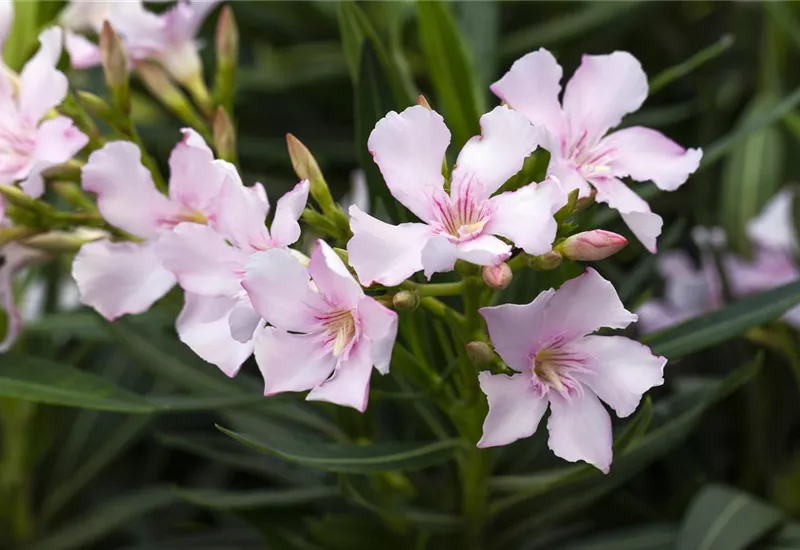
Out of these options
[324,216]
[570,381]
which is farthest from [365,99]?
[570,381]

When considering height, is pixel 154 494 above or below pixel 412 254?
below

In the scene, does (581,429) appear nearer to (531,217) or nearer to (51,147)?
(531,217)

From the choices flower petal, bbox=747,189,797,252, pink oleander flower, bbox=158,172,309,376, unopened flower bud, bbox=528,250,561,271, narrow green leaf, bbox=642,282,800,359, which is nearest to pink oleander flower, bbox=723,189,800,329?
flower petal, bbox=747,189,797,252

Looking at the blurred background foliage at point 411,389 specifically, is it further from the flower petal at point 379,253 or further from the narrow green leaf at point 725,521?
the flower petal at point 379,253

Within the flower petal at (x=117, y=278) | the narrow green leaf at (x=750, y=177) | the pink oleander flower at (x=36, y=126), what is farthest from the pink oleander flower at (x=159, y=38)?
the narrow green leaf at (x=750, y=177)

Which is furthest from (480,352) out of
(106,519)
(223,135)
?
(106,519)

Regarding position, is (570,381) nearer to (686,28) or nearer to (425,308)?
(425,308)
